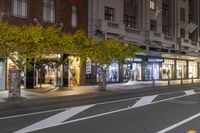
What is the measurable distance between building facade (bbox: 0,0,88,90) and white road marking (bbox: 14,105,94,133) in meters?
14.3

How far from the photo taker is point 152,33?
49.0 metres

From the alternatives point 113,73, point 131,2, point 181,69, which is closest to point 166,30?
point 181,69

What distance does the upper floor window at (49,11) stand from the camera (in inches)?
1320

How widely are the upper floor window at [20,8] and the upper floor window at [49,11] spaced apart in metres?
2.30

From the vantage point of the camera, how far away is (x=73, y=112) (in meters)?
15.3

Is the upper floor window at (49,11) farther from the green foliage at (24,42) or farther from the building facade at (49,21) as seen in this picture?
the green foliage at (24,42)

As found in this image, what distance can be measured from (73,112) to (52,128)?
3890 mm

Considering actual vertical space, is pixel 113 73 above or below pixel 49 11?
below

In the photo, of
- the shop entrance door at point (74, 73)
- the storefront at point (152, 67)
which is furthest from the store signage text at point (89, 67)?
the storefront at point (152, 67)

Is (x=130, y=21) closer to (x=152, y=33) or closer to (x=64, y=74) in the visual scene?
(x=152, y=33)

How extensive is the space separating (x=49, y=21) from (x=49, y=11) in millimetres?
883

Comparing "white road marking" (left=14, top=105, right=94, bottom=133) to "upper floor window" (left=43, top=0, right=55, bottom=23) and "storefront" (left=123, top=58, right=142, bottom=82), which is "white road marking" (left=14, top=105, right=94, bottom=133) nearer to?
"upper floor window" (left=43, top=0, right=55, bottom=23)

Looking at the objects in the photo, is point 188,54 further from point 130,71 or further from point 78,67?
point 78,67

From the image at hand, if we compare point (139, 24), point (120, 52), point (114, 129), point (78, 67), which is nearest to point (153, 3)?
point (139, 24)
